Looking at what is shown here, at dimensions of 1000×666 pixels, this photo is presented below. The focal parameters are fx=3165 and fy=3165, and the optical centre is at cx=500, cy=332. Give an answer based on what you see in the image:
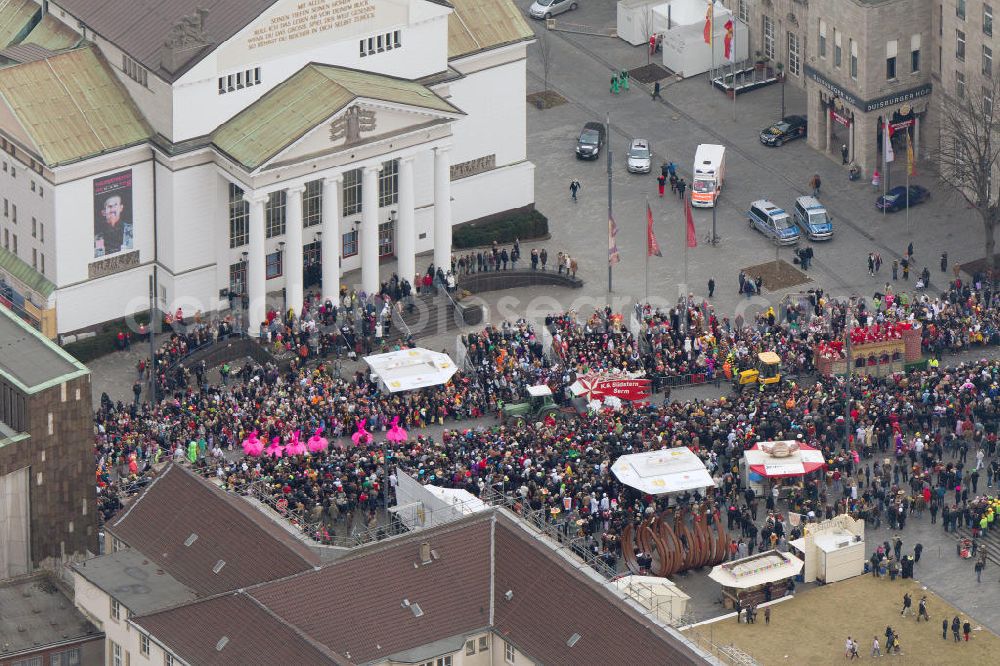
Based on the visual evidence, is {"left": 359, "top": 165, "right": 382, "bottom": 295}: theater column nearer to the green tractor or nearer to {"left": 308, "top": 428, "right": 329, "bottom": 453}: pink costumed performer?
the green tractor

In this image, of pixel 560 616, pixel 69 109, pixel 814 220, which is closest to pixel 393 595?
pixel 560 616

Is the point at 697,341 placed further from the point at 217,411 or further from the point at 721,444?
the point at 217,411

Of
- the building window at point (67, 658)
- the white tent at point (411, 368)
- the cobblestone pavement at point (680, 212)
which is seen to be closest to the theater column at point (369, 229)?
the cobblestone pavement at point (680, 212)

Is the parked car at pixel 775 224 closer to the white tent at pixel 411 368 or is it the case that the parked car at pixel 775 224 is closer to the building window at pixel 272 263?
the white tent at pixel 411 368

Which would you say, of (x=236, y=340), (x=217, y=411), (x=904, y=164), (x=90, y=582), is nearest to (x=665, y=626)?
(x=90, y=582)

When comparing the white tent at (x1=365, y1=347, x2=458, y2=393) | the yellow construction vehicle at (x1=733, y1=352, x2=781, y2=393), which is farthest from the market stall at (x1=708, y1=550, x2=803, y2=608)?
the white tent at (x1=365, y1=347, x2=458, y2=393)

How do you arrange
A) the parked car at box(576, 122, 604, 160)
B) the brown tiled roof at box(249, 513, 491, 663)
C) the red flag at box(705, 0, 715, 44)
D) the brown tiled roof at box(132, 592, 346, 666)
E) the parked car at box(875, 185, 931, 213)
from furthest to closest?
1. the red flag at box(705, 0, 715, 44)
2. the parked car at box(576, 122, 604, 160)
3. the parked car at box(875, 185, 931, 213)
4. the brown tiled roof at box(249, 513, 491, 663)
5. the brown tiled roof at box(132, 592, 346, 666)

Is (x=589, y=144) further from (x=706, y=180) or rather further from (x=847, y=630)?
(x=847, y=630)
